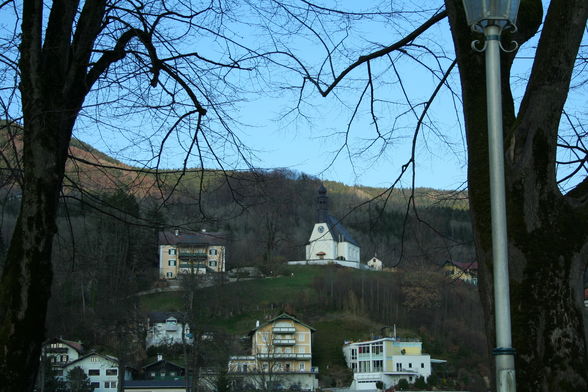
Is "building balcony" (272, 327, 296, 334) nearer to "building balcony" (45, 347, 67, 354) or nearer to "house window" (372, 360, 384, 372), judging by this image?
"house window" (372, 360, 384, 372)

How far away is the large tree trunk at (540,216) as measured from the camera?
4.53m

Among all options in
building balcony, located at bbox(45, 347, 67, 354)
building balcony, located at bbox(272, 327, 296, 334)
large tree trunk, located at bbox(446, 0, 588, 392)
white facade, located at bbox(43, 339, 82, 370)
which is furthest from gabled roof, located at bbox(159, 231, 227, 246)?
building balcony, located at bbox(272, 327, 296, 334)

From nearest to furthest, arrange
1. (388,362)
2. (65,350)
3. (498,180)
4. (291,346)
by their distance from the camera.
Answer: (498,180), (65,350), (388,362), (291,346)

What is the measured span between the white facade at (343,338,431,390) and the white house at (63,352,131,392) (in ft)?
67.2

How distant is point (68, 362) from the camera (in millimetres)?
55250

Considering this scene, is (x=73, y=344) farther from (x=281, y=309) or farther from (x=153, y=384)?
(x=281, y=309)

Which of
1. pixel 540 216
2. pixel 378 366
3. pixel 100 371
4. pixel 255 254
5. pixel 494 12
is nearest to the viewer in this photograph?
pixel 494 12

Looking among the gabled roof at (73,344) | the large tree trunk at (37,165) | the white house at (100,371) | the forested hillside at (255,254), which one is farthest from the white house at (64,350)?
the large tree trunk at (37,165)

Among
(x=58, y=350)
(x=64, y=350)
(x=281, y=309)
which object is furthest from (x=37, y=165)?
(x=281, y=309)

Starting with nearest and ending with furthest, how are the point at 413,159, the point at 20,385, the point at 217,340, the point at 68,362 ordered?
1. the point at 20,385
2. the point at 413,159
3. the point at 217,340
4. the point at 68,362

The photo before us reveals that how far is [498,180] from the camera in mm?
3883

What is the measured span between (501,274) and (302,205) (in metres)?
4.24

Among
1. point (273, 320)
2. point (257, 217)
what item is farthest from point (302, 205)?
point (273, 320)

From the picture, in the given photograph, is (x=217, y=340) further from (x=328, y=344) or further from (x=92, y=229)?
(x=92, y=229)
